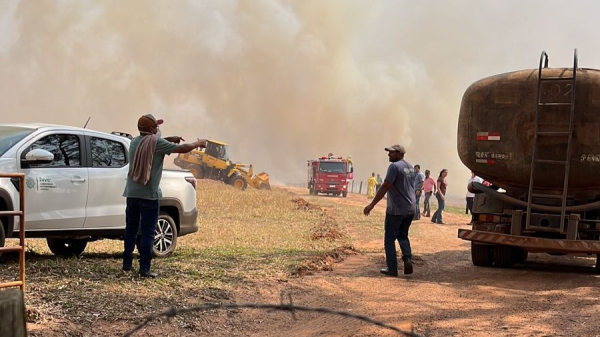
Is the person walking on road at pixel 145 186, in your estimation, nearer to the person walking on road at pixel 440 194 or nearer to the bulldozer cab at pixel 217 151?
the person walking on road at pixel 440 194

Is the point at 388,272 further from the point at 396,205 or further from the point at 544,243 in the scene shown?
the point at 544,243

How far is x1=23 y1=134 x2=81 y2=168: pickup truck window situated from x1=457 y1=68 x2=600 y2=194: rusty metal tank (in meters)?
5.52

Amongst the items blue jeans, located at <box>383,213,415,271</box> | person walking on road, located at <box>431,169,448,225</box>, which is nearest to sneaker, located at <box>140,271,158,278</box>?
blue jeans, located at <box>383,213,415,271</box>

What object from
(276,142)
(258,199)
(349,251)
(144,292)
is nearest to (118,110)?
(276,142)

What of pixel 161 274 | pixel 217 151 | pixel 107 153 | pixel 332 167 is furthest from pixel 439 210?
pixel 217 151

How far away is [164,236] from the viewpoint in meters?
9.63

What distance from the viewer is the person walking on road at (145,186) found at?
297 inches

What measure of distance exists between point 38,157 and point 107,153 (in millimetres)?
1620

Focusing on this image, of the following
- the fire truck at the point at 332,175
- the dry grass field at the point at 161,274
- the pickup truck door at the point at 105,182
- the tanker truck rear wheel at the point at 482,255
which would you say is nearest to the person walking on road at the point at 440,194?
the dry grass field at the point at 161,274

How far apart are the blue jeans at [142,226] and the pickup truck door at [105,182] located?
3.63ft

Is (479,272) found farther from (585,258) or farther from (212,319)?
(212,319)

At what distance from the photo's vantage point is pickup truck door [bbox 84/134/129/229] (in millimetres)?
8719

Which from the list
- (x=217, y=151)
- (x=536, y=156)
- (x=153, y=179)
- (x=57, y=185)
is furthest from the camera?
(x=217, y=151)

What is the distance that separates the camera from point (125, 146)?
31.1 ft
